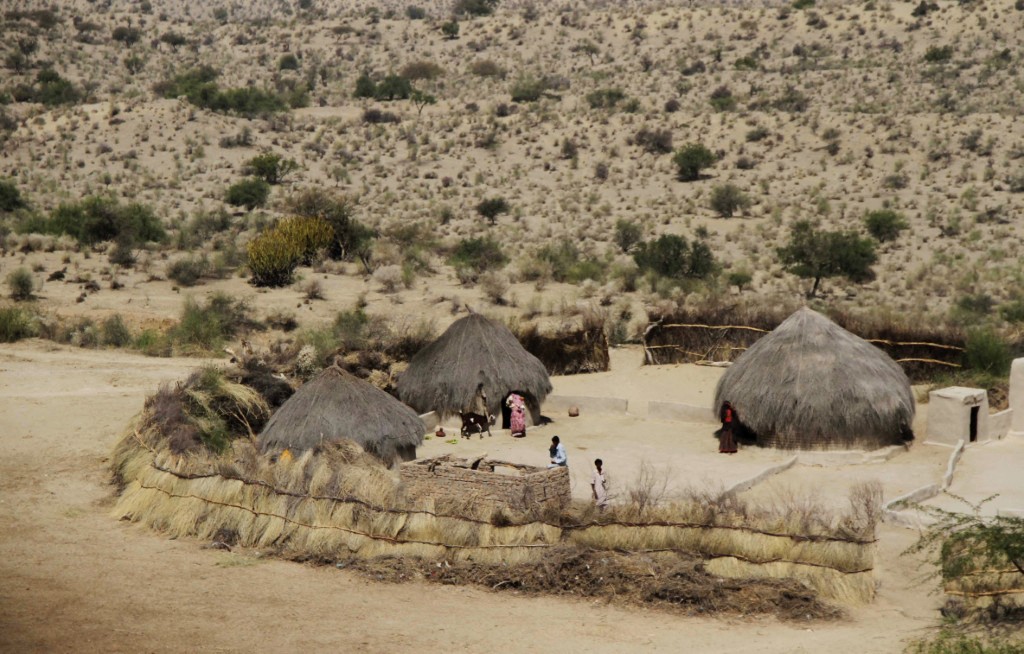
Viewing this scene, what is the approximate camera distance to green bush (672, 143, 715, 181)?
50.8 meters

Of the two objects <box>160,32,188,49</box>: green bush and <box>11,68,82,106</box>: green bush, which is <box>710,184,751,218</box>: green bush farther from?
<box>160,32,188,49</box>: green bush

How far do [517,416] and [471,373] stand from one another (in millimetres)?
1087

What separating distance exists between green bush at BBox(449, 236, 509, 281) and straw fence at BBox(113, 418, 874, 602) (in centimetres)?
2100

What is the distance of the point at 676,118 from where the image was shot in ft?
189

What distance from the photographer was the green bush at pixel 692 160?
167ft

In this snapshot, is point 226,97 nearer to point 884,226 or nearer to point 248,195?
point 248,195

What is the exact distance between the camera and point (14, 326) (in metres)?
28.2

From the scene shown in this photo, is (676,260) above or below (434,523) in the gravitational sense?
above

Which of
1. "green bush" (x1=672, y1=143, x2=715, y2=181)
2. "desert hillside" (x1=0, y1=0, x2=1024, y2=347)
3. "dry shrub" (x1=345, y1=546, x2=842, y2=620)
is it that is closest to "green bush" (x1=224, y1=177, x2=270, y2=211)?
"desert hillside" (x1=0, y1=0, x2=1024, y2=347)

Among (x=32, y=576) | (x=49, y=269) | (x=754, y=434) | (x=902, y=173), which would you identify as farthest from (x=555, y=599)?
(x=902, y=173)

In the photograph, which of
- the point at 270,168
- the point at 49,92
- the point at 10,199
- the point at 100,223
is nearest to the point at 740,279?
the point at 100,223

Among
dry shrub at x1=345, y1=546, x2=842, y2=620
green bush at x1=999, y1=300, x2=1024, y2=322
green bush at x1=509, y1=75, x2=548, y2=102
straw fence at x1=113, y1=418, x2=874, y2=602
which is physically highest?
green bush at x1=509, y1=75, x2=548, y2=102

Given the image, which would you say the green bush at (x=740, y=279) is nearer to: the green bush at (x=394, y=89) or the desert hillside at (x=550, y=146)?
the desert hillside at (x=550, y=146)

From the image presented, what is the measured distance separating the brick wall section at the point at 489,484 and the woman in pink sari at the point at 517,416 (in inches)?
173
